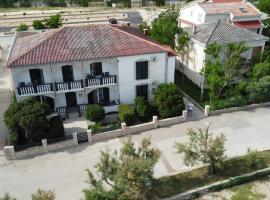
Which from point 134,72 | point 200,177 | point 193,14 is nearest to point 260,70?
point 134,72

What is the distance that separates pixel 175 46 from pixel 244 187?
19.9 meters

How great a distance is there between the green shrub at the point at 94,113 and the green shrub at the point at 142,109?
10.5ft

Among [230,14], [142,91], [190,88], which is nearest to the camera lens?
[142,91]

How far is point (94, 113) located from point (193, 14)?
2334 cm

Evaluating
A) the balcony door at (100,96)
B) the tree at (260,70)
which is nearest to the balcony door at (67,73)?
the balcony door at (100,96)

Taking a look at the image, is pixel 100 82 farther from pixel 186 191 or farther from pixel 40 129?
pixel 186 191

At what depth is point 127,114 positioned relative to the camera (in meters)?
27.5

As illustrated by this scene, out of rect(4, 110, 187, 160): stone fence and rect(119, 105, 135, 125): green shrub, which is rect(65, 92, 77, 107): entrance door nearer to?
rect(119, 105, 135, 125): green shrub

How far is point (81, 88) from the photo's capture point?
28.4m

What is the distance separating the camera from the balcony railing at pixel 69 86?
91.4 feet

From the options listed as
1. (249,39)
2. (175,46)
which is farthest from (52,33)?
(249,39)

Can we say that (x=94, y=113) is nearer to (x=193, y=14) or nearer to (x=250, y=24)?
(x=193, y=14)

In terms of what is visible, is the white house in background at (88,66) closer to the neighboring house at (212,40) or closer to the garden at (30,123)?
the garden at (30,123)

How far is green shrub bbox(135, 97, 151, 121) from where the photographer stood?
2811cm
